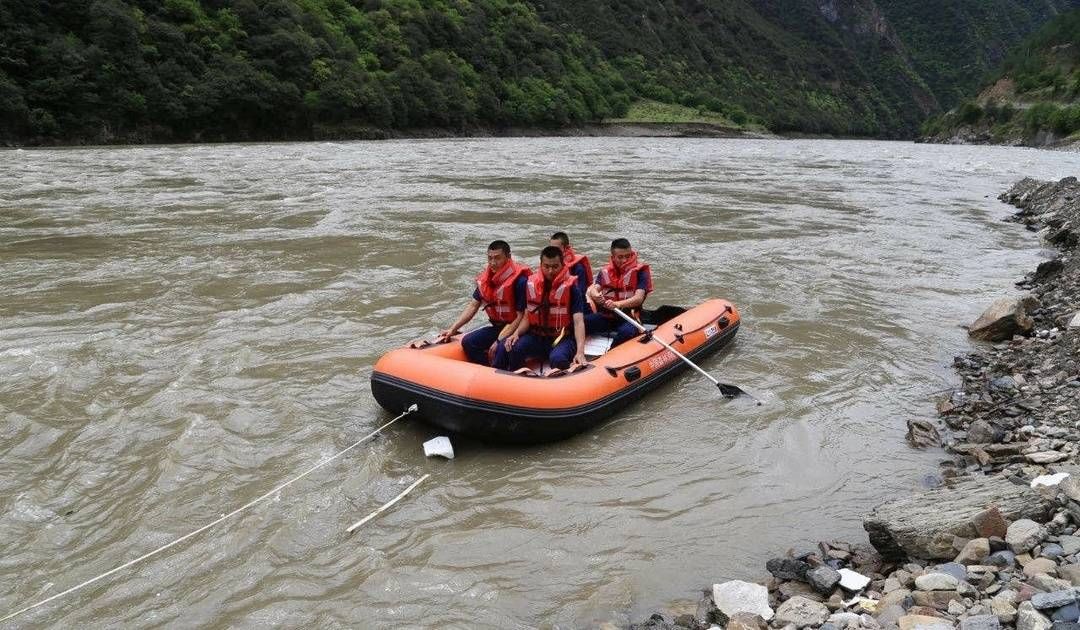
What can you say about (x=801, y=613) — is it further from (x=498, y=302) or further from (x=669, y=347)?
(x=498, y=302)

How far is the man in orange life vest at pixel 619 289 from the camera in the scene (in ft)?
21.3

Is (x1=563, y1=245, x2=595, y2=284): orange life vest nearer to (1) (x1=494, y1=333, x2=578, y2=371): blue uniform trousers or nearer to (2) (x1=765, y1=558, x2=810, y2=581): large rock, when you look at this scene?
(1) (x1=494, y1=333, x2=578, y2=371): blue uniform trousers

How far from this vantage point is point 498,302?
5.77 m

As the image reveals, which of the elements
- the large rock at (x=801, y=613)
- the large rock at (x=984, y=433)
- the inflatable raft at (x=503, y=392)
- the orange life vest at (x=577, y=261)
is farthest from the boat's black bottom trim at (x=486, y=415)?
the large rock at (x=984, y=433)

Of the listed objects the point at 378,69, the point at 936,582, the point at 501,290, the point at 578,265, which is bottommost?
the point at 936,582

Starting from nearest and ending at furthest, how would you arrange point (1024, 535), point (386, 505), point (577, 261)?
point (1024, 535), point (386, 505), point (577, 261)

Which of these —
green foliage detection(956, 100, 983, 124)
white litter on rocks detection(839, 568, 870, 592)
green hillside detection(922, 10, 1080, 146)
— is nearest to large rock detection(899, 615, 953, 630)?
white litter on rocks detection(839, 568, 870, 592)

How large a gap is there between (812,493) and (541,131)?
184 ft

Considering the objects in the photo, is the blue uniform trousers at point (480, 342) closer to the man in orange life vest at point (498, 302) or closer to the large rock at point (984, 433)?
the man in orange life vest at point (498, 302)

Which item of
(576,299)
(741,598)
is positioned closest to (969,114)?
(576,299)

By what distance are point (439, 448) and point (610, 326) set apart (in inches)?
→ 95.8

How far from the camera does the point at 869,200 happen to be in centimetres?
1788

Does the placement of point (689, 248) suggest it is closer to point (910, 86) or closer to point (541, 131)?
point (541, 131)

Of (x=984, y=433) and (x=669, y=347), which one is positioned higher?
(x=669, y=347)
